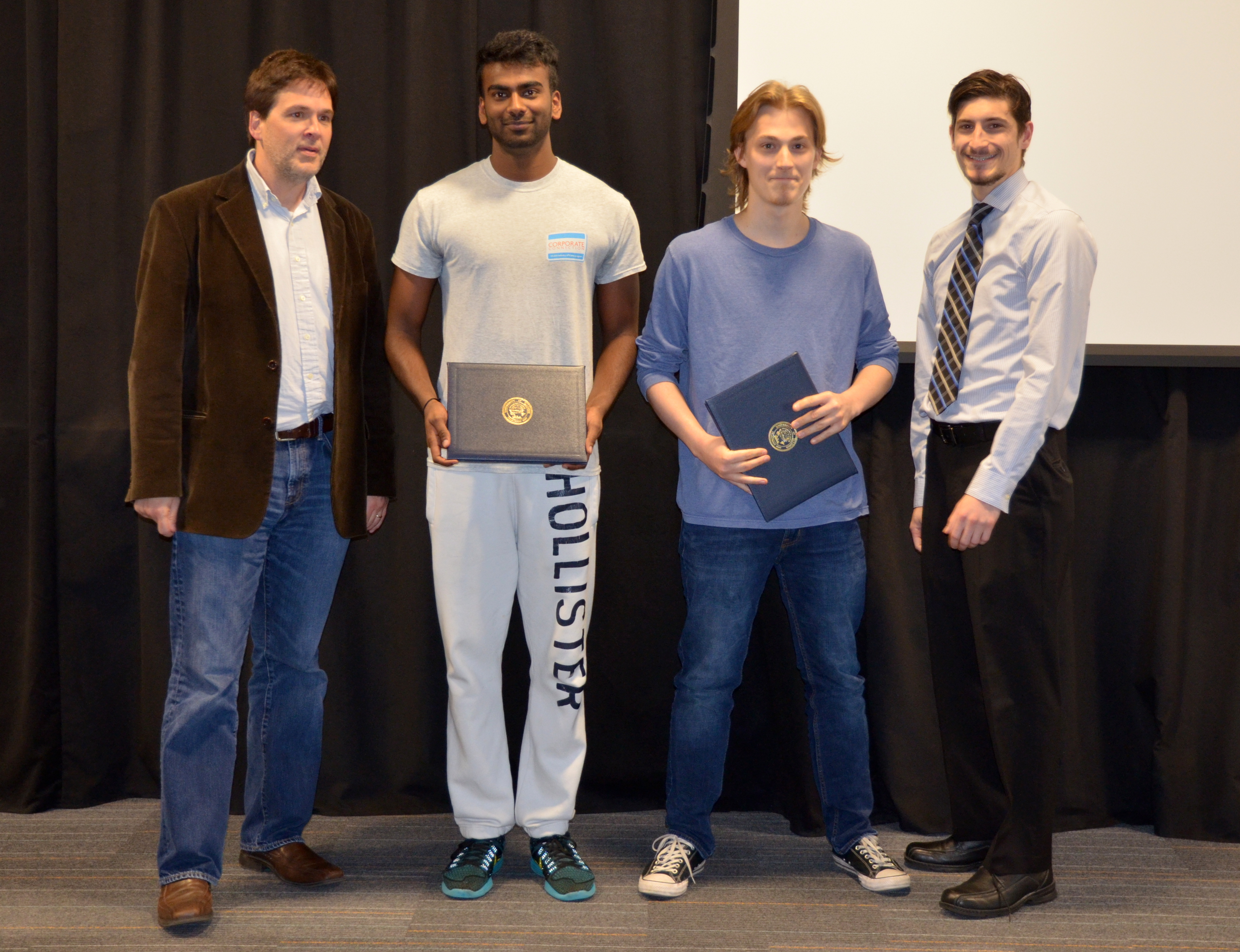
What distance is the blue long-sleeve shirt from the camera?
2.38 metres

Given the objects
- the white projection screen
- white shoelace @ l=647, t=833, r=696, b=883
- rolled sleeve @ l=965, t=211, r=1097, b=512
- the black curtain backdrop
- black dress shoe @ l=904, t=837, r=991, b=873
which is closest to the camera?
rolled sleeve @ l=965, t=211, r=1097, b=512

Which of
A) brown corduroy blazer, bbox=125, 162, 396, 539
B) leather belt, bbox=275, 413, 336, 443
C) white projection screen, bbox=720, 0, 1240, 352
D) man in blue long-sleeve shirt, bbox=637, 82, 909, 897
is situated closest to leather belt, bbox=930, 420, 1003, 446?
man in blue long-sleeve shirt, bbox=637, 82, 909, 897

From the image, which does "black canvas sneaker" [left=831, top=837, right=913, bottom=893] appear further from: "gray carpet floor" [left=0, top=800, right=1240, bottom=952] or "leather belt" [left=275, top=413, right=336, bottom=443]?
"leather belt" [left=275, top=413, right=336, bottom=443]

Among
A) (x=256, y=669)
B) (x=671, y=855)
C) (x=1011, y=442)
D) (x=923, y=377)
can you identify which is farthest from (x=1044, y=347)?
(x=256, y=669)

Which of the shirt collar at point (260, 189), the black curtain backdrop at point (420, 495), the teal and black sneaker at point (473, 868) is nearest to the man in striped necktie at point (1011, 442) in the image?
the black curtain backdrop at point (420, 495)

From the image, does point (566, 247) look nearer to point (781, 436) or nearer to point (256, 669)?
point (781, 436)

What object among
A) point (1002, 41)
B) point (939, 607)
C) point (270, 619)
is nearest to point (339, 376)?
point (270, 619)

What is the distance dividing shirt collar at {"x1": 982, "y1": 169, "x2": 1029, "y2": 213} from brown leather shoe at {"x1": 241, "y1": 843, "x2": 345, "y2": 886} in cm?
222

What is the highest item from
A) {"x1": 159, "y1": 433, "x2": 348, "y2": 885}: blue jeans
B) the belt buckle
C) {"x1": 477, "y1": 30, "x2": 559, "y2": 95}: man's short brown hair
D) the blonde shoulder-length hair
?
{"x1": 477, "y1": 30, "x2": 559, "y2": 95}: man's short brown hair

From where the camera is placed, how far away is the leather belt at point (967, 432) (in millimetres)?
2324

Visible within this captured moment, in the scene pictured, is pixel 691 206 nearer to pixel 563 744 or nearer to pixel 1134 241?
pixel 1134 241

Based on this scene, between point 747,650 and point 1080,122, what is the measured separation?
1.63m

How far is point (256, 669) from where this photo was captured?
2508mm

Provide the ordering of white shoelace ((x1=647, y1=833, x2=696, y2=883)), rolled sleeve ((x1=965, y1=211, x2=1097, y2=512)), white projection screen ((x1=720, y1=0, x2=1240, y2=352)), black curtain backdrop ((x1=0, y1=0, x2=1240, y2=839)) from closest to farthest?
rolled sleeve ((x1=965, y1=211, x2=1097, y2=512)) → white shoelace ((x1=647, y1=833, x2=696, y2=883)) → white projection screen ((x1=720, y1=0, x2=1240, y2=352)) → black curtain backdrop ((x1=0, y1=0, x2=1240, y2=839))
